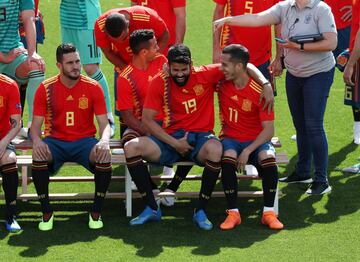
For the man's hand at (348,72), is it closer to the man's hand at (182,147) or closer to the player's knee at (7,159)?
the man's hand at (182,147)

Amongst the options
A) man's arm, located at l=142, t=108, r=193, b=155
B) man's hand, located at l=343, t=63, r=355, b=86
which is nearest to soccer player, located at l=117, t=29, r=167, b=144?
man's arm, located at l=142, t=108, r=193, b=155

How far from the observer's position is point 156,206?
8094 millimetres

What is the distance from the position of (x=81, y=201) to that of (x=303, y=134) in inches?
84.8

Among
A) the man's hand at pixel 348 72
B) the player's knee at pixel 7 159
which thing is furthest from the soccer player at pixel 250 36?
the player's knee at pixel 7 159

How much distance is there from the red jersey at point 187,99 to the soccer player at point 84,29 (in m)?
2.17

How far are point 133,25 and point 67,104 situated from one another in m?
1.29

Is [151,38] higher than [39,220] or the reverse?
higher

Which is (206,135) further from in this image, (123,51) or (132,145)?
(123,51)

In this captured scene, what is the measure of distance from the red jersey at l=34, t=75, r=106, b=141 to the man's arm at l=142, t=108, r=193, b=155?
0.37 m

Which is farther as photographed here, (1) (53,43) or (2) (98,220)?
(1) (53,43)


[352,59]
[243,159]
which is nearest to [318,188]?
[243,159]

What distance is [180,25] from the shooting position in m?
9.44

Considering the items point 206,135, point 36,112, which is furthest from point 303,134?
point 36,112

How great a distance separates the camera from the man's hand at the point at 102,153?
792 cm
